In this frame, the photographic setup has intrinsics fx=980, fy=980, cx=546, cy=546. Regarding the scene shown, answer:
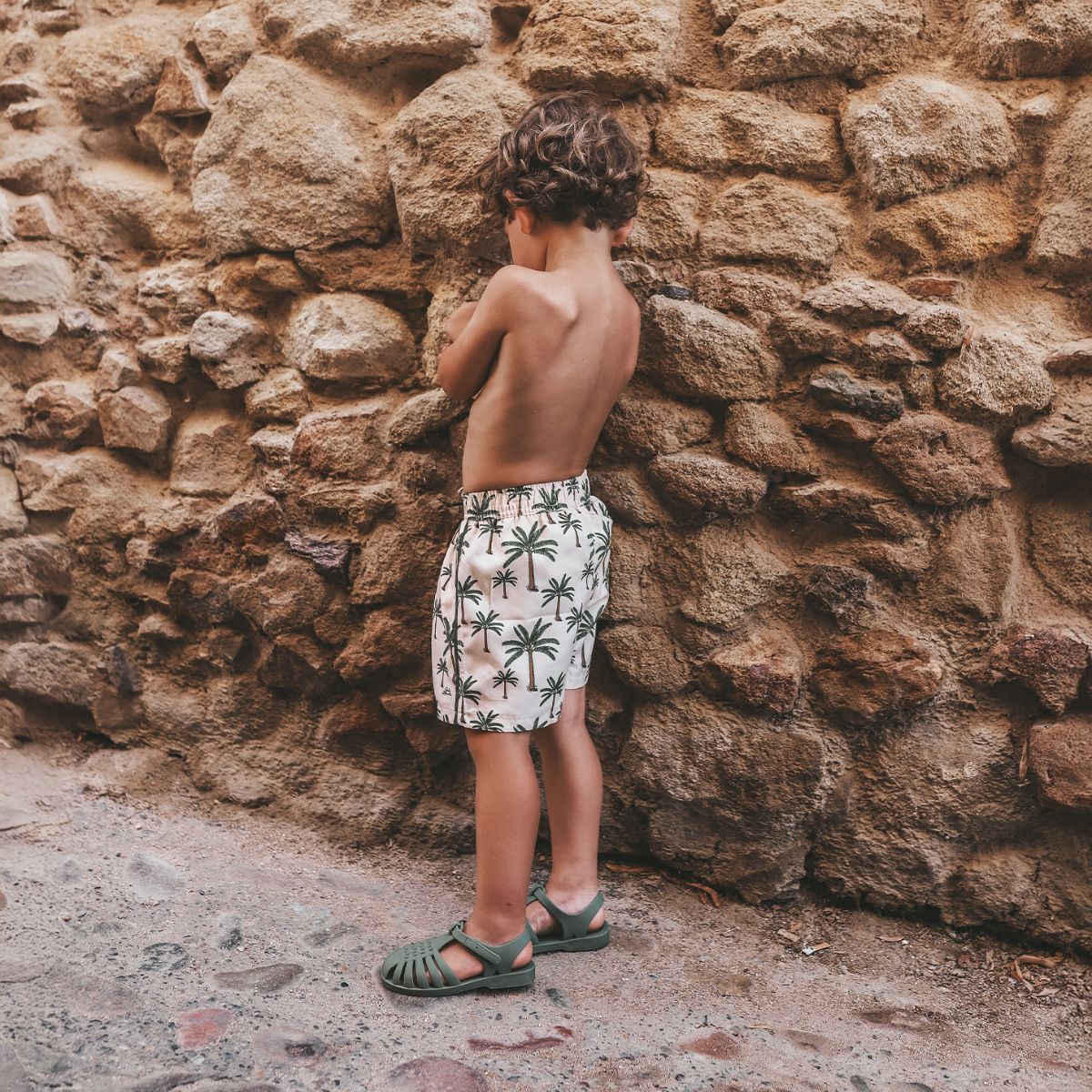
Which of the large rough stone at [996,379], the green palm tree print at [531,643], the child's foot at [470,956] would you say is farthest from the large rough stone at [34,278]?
the large rough stone at [996,379]

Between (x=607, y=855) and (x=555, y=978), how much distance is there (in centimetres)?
43

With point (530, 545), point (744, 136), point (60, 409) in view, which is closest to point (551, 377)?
point (530, 545)

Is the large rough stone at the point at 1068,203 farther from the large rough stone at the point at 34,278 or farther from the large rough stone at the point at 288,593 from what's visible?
the large rough stone at the point at 34,278

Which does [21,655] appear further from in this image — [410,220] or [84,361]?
[410,220]

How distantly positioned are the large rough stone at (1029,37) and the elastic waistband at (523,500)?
112 cm

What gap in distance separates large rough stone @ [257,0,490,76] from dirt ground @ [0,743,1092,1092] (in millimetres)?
1719

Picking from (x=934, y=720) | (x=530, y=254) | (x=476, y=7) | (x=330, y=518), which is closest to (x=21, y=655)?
(x=330, y=518)

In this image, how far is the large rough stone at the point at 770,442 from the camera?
191 cm

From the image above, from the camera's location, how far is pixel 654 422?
196 centimetres

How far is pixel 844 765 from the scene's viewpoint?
194cm

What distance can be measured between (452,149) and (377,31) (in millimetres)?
341

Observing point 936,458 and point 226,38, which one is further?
point 226,38

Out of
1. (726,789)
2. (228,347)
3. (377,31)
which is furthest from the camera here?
(228,347)

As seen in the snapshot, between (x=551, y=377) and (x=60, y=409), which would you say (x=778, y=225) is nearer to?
(x=551, y=377)
